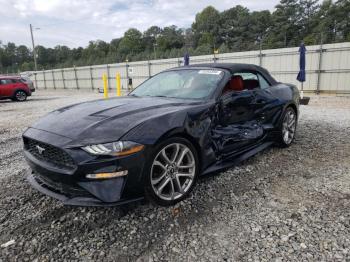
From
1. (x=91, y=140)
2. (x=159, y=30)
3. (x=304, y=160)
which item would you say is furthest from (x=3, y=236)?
(x=159, y=30)

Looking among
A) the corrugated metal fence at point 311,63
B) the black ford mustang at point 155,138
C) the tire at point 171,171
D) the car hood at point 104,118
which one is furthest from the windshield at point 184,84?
the corrugated metal fence at point 311,63

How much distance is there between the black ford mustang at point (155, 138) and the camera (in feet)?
7.42

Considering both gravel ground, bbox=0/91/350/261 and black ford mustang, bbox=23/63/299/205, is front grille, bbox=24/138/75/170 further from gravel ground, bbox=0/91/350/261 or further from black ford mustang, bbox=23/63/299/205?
gravel ground, bbox=0/91/350/261

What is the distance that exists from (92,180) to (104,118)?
0.66 m

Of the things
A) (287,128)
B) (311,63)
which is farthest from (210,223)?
(311,63)

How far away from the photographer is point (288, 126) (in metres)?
4.61

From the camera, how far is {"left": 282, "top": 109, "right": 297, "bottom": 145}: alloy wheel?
14.7 feet

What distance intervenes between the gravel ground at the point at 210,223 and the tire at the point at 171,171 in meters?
0.15

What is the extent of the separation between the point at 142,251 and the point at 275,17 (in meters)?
50.1

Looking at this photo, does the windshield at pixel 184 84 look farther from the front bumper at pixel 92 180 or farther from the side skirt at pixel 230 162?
the front bumper at pixel 92 180

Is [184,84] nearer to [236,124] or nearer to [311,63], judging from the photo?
[236,124]

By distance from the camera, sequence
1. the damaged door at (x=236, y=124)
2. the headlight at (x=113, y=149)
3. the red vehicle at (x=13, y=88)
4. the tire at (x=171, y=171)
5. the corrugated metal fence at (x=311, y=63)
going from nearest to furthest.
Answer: the headlight at (x=113, y=149), the tire at (x=171, y=171), the damaged door at (x=236, y=124), the corrugated metal fence at (x=311, y=63), the red vehicle at (x=13, y=88)

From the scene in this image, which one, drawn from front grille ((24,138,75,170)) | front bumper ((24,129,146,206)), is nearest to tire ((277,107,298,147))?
front bumper ((24,129,146,206))

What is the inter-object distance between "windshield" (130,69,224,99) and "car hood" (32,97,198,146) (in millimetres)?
265
